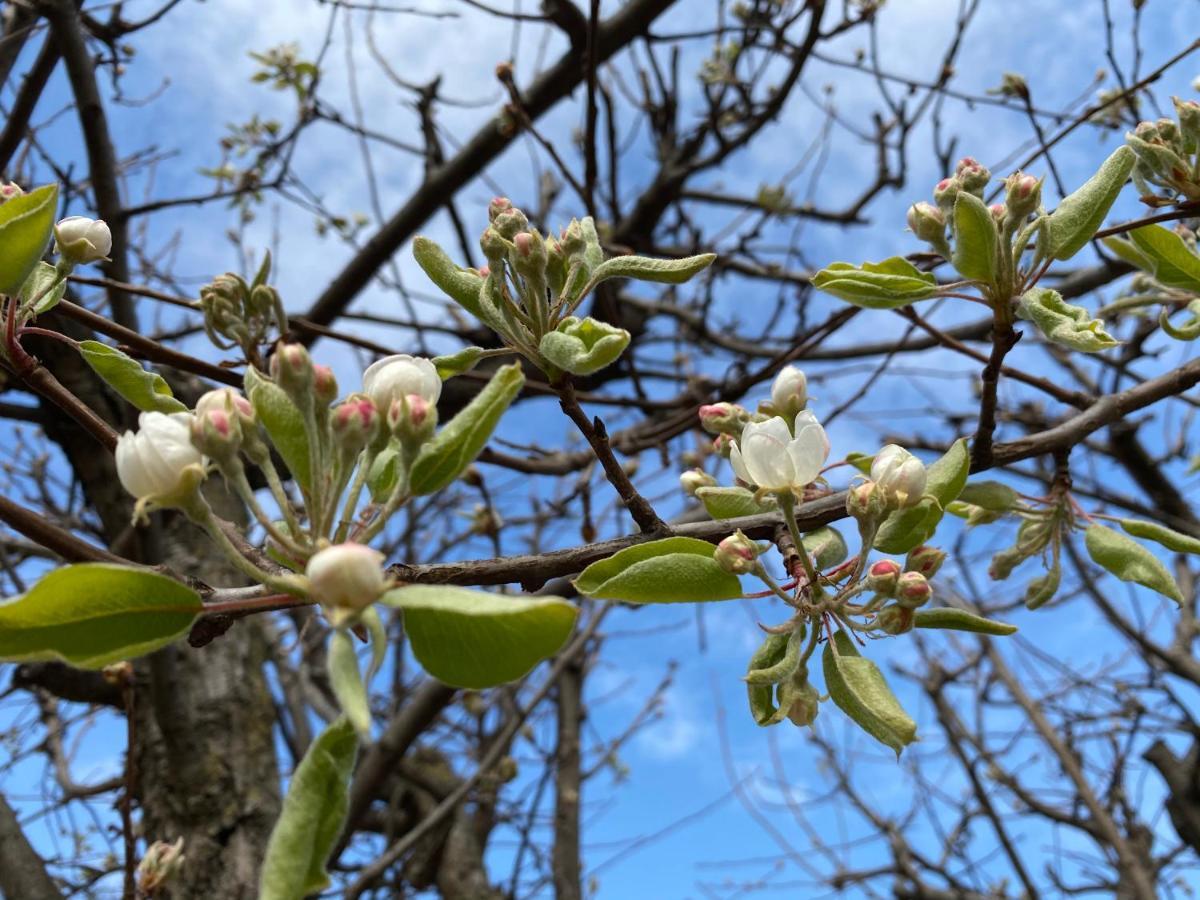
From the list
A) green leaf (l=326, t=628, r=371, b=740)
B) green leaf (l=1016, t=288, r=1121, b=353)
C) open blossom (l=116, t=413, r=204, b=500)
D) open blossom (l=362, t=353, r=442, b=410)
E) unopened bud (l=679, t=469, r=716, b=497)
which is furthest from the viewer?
unopened bud (l=679, t=469, r=716, b=497)

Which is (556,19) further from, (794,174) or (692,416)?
(794,174)

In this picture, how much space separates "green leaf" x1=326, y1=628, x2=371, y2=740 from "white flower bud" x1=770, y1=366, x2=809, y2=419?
63 cm

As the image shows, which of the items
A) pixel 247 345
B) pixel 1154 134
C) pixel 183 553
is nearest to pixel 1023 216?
pixel 1154 134

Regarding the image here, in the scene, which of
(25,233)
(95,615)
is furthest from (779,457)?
(25,233)

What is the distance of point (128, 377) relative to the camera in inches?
38.9

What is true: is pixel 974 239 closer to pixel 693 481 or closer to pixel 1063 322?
pixel 1063 322

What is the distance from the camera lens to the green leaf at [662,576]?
0.83 meters

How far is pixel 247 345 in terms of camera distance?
1.04 metres

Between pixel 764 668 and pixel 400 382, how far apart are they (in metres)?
0.46

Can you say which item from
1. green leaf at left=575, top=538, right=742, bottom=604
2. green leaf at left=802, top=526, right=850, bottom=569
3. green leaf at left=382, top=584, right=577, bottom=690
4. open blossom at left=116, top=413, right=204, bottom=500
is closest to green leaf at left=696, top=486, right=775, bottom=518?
green leaf at left=802, top=526, right=850, bottom=569

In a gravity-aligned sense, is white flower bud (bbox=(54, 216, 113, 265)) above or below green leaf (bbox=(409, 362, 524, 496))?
above

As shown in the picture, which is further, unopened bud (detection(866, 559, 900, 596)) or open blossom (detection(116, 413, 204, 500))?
unopened bud (detection(866, 559, 900, 596))

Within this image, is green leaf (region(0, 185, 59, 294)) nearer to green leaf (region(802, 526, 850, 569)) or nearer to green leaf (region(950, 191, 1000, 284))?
green leaf (region(802, 526, 850, 569))

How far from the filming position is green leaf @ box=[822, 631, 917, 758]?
81 centimetres
